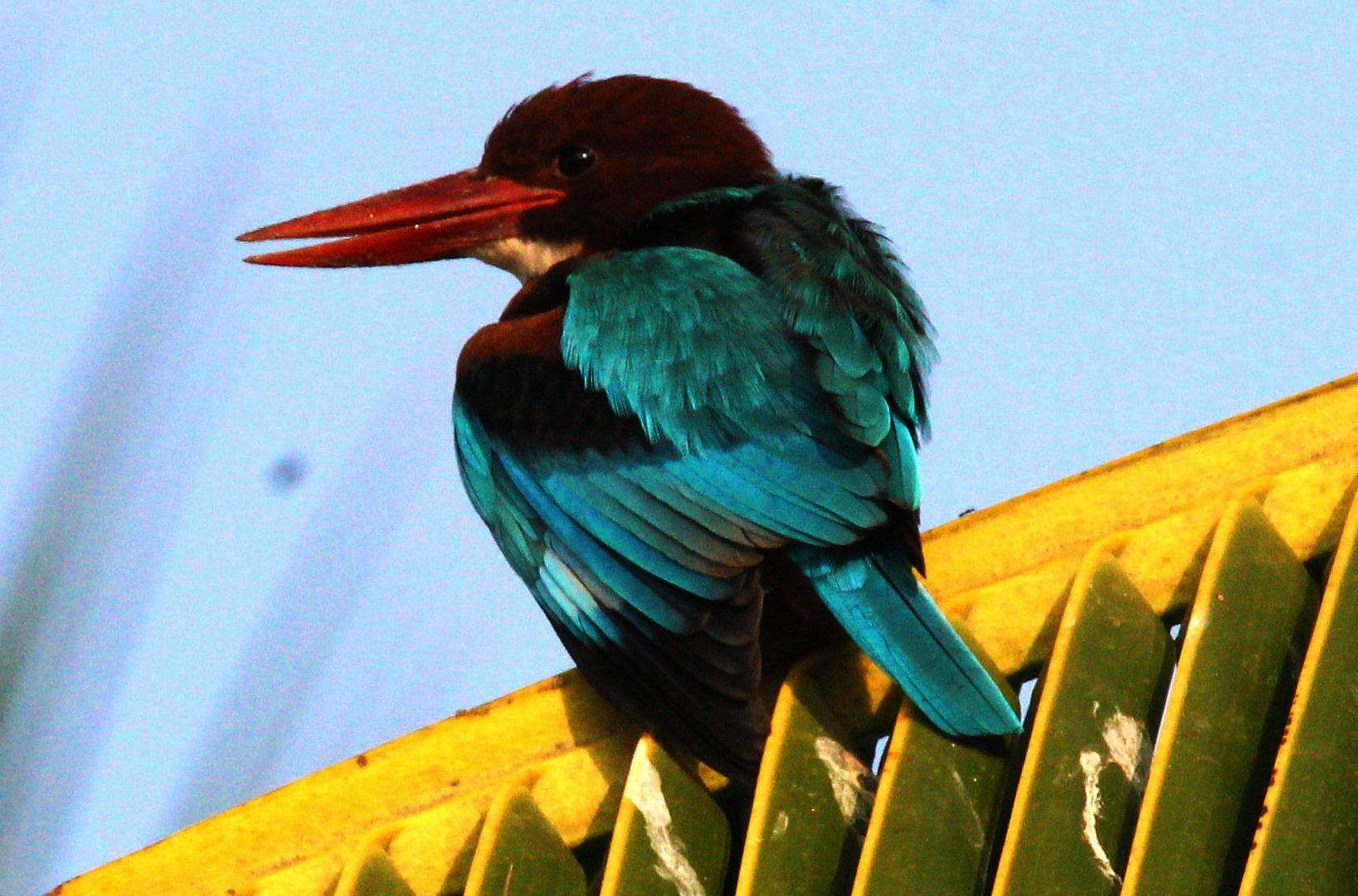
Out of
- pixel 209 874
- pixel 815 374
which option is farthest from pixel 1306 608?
pixel 209 874

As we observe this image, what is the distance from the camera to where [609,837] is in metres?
2.03

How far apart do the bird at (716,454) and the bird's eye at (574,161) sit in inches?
15.4

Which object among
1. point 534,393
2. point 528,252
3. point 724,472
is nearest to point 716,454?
point 724,472

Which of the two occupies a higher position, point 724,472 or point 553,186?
point 553,186

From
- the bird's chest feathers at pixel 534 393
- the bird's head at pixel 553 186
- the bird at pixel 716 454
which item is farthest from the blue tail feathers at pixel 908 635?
the bird's head at pixel 553 186

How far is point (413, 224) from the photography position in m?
3.65

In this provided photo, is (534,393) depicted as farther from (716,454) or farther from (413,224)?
(413,224)

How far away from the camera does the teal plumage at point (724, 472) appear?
2229mm

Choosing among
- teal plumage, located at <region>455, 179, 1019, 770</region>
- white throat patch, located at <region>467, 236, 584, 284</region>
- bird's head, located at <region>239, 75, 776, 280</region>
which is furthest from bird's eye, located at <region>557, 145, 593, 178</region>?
teal plumage, located at <region>455, 179, 1019, 770</region>

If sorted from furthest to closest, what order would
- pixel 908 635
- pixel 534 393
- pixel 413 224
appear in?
pixel 413 224 → pixel 534 393 → pixel 908 635

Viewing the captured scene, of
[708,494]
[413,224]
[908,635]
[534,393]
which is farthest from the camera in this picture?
[413,224]

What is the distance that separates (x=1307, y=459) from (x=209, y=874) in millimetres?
1246

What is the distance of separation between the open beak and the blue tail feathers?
1.54 m

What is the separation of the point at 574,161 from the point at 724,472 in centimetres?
139
